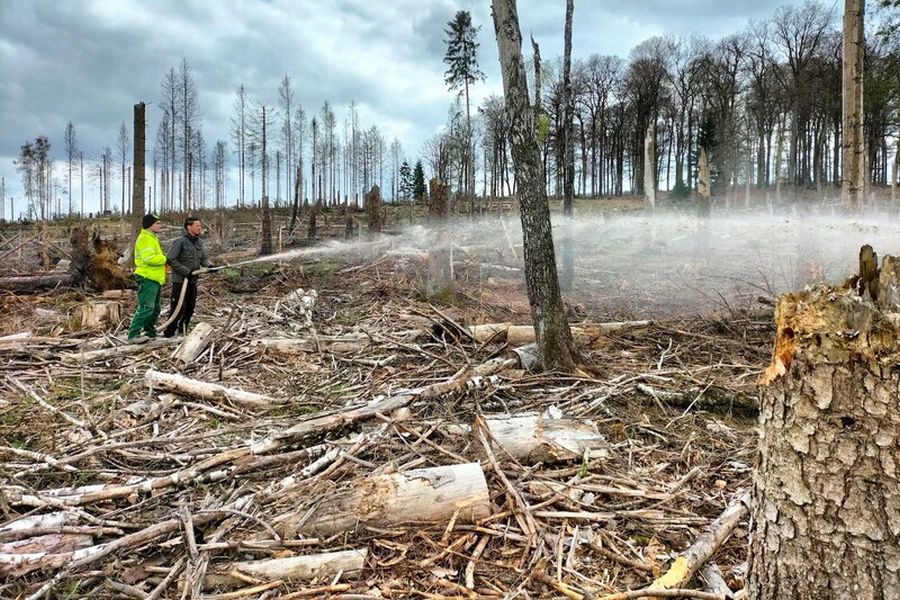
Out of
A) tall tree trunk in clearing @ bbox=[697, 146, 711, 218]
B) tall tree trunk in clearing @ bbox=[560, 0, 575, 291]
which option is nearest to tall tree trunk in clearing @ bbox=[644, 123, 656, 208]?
tall tree trunk in clearing @ bbox=[697, 146, 711, 218]

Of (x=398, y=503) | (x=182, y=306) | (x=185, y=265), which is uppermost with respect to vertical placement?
(x=185, y=265)

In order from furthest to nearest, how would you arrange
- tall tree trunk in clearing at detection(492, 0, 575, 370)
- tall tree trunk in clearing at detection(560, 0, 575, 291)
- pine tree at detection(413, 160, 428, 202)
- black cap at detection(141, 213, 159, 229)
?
pine tree at detection(413, 160, 428, 202) < tall tree trunk in clearing at detection(560, 0, 575, 291) < black cap at detection(141, 213, 159, 229) < tall tree trunk in clearing at detection(492, 0, 575, 370)

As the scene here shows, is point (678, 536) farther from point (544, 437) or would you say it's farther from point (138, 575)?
point (138, 575)

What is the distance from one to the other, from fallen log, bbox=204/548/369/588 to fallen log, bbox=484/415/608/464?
1.34 m

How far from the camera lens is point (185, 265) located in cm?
771

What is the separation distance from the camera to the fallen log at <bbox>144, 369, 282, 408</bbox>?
207 inches

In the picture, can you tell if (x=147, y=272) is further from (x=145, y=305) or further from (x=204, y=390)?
(x=204, y=390)

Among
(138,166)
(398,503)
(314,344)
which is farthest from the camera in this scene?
(138,166)

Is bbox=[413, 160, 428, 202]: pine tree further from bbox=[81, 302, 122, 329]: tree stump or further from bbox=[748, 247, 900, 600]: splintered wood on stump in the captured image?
bbox=[748, 247, 900, 600]: splintered wood on stump

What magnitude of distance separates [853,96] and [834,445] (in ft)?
33.7

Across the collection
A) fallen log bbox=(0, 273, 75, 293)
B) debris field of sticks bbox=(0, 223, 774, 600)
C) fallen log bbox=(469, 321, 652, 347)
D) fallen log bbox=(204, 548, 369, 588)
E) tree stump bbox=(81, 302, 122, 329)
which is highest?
fallen log bbox=(0, 273, 75, 293)

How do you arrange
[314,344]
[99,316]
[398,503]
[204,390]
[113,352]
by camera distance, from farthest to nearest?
1. [99,316]
2. [314,344]
3. [113,352]
4. [204,390]
5. [398,503]

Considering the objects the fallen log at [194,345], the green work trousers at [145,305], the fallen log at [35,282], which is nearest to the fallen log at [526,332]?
the fallen log at [194,345]

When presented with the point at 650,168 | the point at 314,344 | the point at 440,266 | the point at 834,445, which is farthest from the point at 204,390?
the point at 650,168
